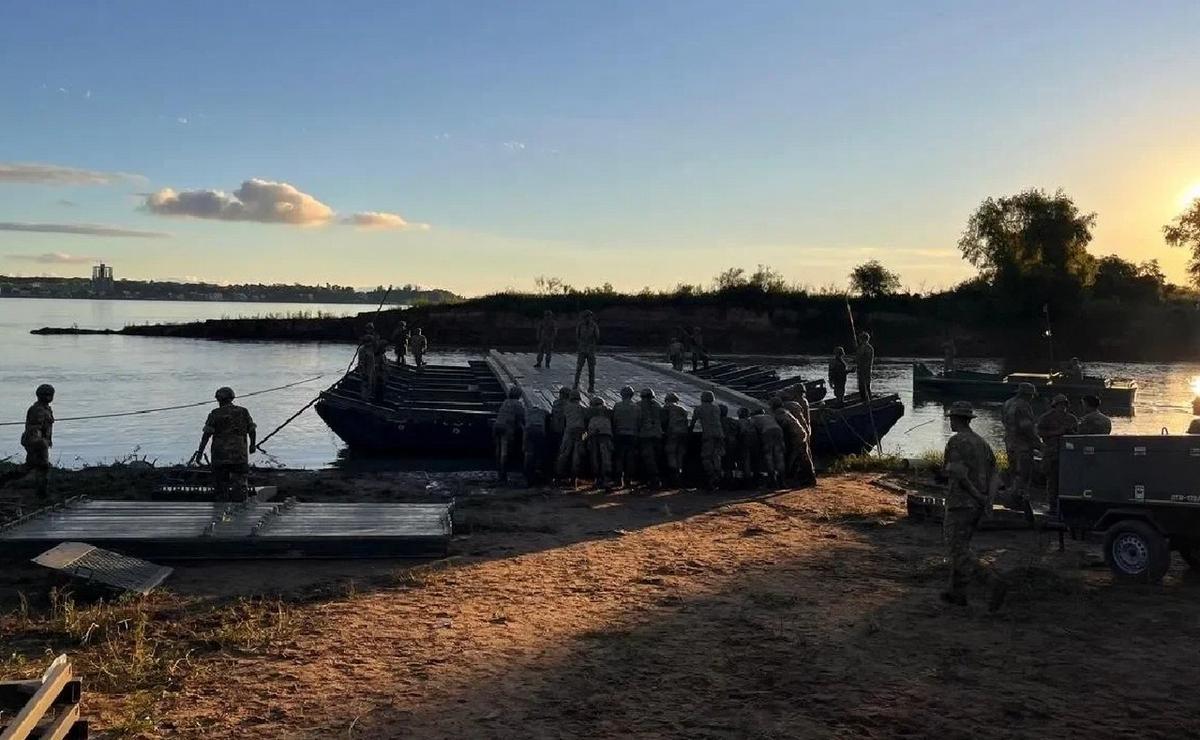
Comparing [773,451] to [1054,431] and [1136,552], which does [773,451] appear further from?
[1136,552]

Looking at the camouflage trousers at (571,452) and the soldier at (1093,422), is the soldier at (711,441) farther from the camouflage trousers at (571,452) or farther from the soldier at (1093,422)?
the soldier at (1093,422)

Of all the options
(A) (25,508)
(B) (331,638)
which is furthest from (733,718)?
(A) (25,508)

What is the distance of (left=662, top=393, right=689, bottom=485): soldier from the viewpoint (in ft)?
56.7

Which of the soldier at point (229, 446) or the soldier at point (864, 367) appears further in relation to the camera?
the soldier at point (864, 367)

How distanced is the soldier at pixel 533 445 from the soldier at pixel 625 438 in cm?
137

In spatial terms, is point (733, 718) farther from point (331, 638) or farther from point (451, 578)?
point (451, 578)

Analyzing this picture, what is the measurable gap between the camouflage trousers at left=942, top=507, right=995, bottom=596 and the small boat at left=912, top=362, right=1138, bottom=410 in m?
26.2

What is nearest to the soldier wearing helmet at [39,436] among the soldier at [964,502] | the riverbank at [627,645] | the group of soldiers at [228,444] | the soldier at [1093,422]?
the group of soldiers at [228,444]

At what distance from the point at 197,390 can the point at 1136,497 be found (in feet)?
130

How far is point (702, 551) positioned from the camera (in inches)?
476

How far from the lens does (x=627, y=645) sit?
827cm

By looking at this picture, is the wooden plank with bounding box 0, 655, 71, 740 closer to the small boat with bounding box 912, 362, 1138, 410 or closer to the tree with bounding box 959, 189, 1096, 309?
the small boat with bounding box 912, 362, 1138, 410

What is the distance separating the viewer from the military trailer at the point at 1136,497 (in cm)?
990

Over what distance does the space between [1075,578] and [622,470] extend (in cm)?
838
